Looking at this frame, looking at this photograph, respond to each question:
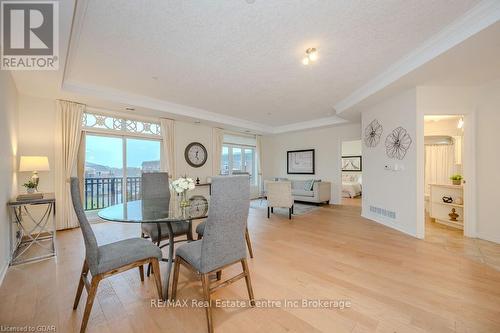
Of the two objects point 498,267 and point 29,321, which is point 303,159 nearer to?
point 498,267

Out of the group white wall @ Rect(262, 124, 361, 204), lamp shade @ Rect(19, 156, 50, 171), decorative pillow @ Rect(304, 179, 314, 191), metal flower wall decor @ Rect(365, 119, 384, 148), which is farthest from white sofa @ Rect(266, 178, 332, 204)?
lamp shade @ Rect(19, 156, 50, 171)

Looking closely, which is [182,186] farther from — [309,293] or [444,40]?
[444,40]

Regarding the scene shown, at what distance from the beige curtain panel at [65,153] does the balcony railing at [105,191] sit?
0.44m

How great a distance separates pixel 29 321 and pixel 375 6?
154 inches

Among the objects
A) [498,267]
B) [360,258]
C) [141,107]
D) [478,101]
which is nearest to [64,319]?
[360,258]

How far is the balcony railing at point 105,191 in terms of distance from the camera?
14.0 ft

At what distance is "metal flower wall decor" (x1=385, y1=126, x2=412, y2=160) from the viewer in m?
3.42

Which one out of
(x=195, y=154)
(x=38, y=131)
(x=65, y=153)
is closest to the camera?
(x=38, y=131)

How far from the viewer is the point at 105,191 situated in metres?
4.46

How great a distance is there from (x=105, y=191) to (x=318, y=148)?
612 centimetres

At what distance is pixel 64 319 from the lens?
5.10 ft

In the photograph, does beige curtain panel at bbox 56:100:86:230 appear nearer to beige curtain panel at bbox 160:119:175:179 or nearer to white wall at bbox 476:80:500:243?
beige curtain panel at bbox 160:119:175:179

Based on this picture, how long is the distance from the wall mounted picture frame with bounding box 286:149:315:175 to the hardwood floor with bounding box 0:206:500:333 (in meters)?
4.11

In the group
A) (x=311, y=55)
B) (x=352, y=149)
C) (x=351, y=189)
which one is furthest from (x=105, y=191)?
(x=352, y=149)
